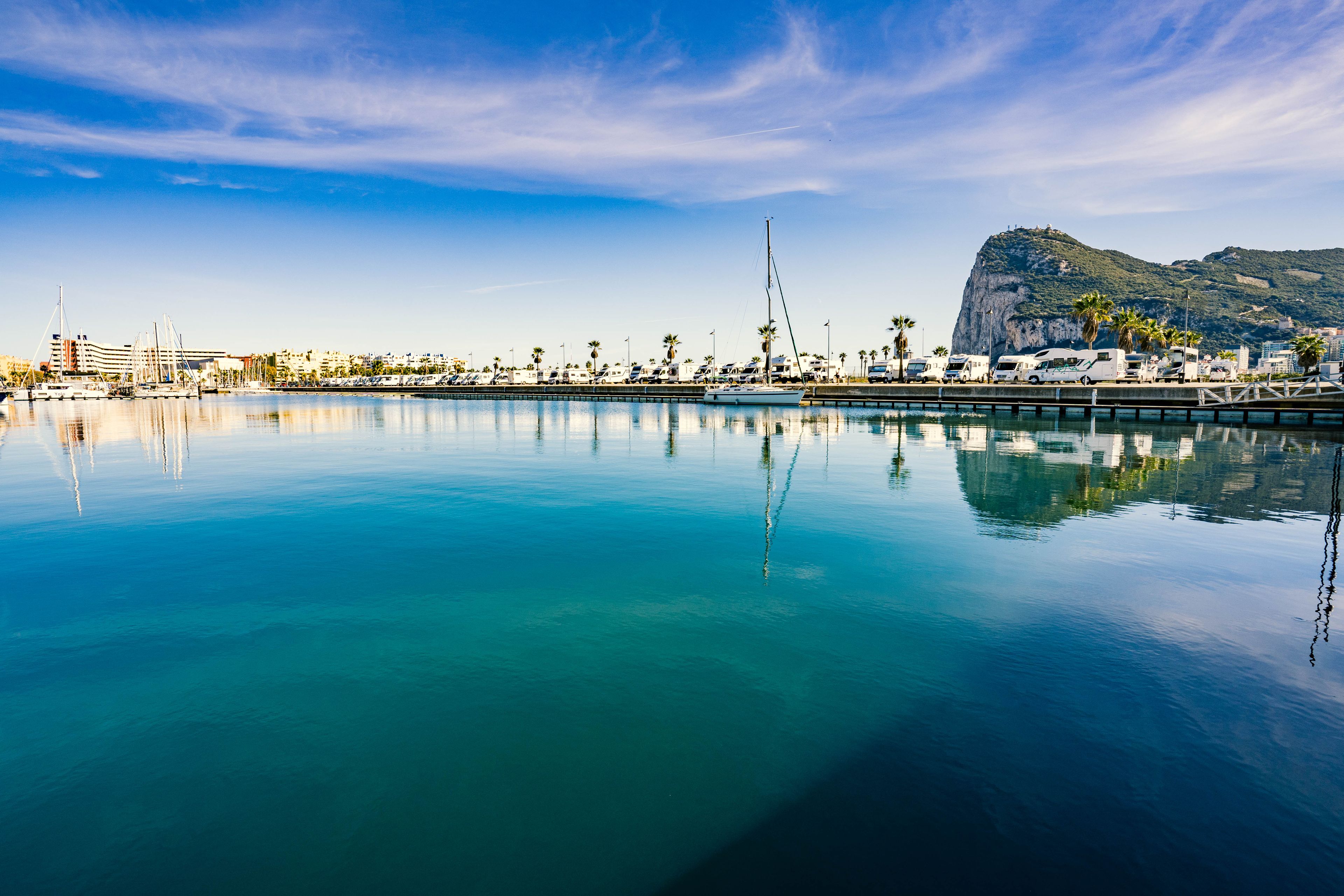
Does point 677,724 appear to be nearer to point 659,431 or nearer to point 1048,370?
point 659,431

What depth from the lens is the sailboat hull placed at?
3199 inches

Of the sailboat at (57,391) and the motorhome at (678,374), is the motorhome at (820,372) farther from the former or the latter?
the sailboat at (57,391)

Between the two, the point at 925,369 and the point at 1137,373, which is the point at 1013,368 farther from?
the point at 1137,373

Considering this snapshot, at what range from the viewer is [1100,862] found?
541 cm

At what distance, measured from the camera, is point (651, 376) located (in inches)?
5394

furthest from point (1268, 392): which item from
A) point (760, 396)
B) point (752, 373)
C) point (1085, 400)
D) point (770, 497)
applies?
point (752, 373)

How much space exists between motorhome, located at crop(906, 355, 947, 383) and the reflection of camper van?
25.3 ft

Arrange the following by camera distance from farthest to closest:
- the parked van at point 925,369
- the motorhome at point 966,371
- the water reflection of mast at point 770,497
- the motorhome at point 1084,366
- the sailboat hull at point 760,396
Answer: the parked van at point 925,369
the motorhome at point 966,371
the sailboat hull at point 760,396
the motorhome at point 1084,366
the water reflection of mast at point 770,497

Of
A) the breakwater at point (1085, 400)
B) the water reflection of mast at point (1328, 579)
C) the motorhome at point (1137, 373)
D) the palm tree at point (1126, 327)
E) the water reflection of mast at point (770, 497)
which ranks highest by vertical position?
the palm tree at point (1126, 327)

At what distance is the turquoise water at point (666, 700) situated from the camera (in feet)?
18.1

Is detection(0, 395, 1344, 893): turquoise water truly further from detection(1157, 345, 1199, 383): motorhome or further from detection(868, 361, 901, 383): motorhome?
detection(868, 361, 901, 383): motorhome

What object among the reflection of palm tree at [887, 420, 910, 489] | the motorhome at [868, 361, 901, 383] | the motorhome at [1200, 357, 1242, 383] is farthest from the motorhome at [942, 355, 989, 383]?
the reflection of palm tree at [887, 420, 910, 489]

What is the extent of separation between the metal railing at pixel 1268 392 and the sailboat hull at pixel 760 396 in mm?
39956

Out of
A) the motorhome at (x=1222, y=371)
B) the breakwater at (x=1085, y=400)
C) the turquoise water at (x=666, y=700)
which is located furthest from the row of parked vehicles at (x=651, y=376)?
the turquoise water at (x=666, y=700)
